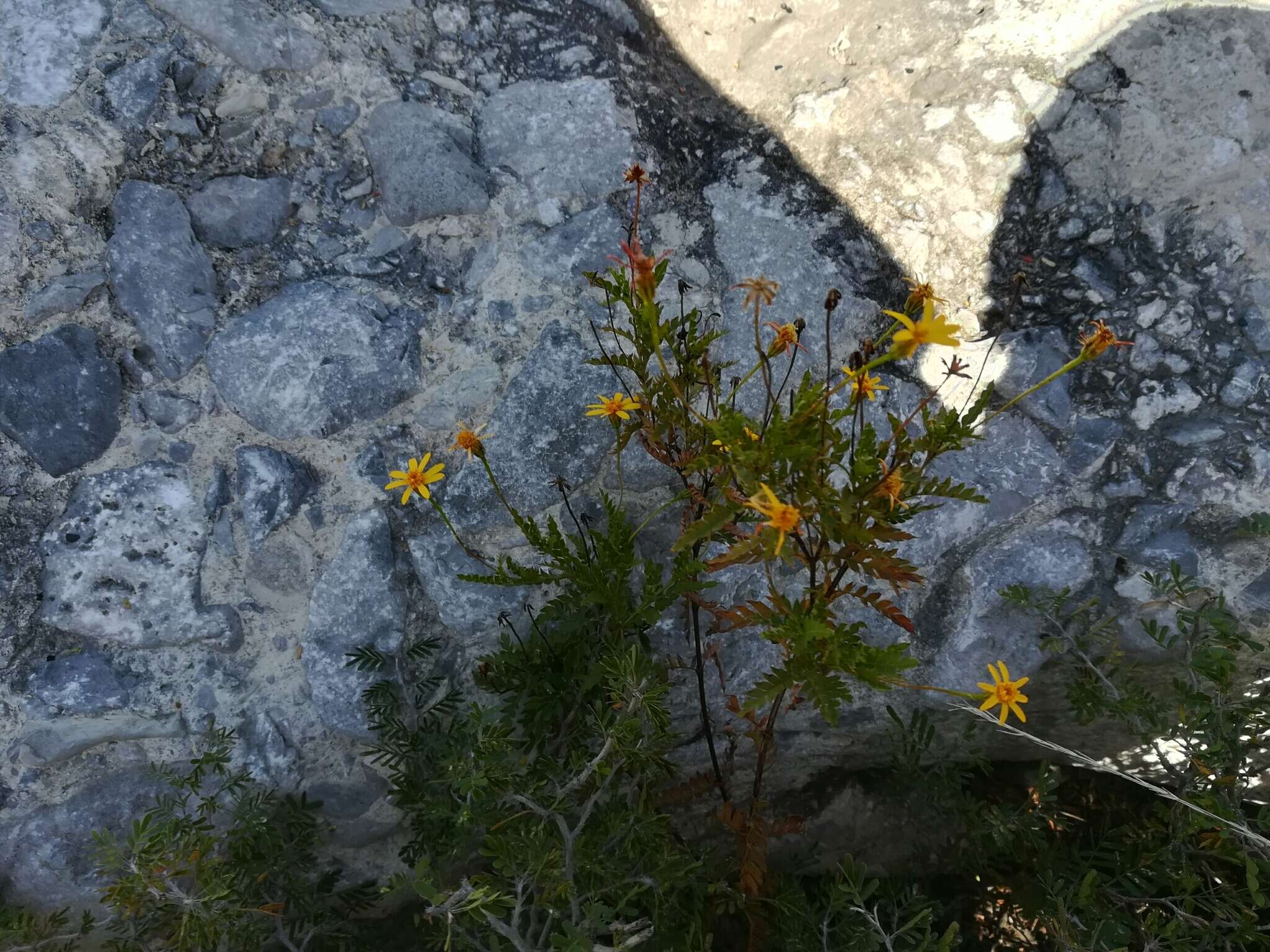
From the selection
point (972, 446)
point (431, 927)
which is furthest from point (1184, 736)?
point (431, 927)

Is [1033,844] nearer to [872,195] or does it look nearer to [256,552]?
[872,195]

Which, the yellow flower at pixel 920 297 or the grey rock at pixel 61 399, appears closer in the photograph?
the yellow flower at pixel 920 297

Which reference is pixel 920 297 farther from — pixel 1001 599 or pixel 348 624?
pixel 348 624

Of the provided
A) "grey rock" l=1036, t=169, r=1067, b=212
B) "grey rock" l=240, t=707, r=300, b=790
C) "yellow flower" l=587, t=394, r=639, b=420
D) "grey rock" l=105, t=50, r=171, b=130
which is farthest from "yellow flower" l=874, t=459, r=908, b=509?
"grey rock" l=105, t=50, r=171, b=130

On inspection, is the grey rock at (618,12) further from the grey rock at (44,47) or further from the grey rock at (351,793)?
the grey rock at (351,793)

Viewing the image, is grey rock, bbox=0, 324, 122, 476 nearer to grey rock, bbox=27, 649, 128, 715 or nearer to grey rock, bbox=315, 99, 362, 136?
grey rock, bbox=27, 649, 128, 715

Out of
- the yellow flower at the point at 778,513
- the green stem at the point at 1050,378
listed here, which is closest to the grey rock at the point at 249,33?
the yellow flower at the point at 778,513
